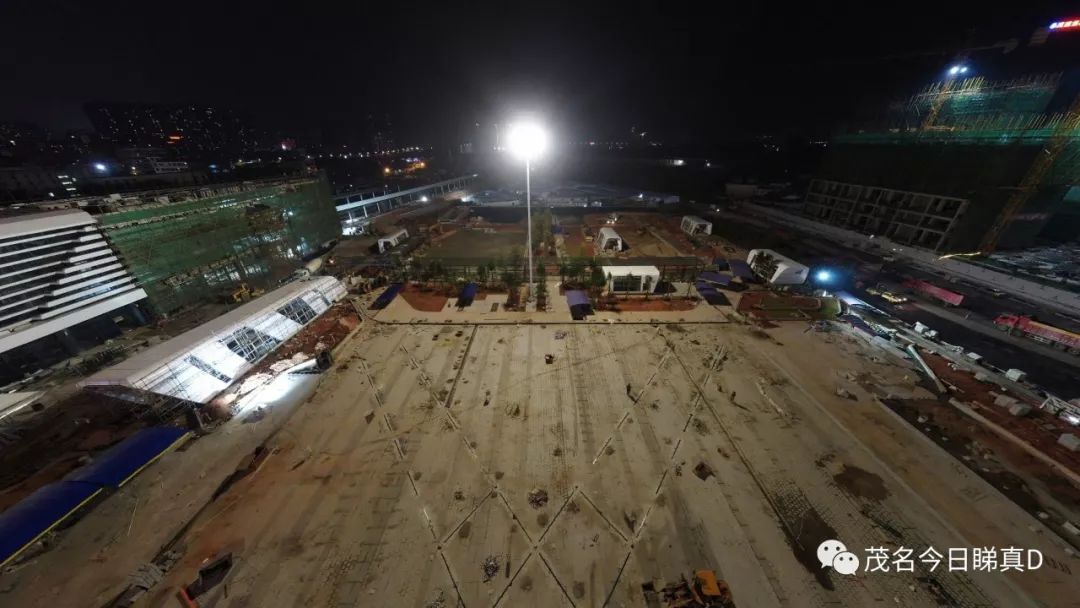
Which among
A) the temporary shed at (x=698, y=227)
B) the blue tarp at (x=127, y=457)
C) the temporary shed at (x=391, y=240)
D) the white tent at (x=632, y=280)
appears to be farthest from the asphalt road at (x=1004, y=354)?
the temporary shed at (x=391, y=240)

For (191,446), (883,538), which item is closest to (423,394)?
(191,446)

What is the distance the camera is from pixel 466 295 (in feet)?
120

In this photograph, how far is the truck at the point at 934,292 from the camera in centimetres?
3475

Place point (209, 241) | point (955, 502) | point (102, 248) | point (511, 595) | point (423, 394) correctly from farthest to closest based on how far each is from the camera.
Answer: point (209, 241), point (102, 248), point (423, 394), point (955, 502), point (511, 595)

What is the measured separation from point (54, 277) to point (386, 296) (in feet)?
76.9

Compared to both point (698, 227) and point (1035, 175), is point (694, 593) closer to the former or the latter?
point (698, 227)

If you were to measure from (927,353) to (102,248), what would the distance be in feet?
224

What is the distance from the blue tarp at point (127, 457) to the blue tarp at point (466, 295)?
21.9m

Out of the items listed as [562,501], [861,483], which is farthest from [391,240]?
[861,483]

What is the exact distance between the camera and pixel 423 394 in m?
24.0

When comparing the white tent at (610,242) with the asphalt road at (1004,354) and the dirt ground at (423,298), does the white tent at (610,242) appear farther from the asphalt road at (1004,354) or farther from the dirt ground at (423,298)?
the asphalt road at (1004,354)

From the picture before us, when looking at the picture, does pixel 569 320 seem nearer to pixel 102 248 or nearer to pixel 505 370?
pixel 505 370

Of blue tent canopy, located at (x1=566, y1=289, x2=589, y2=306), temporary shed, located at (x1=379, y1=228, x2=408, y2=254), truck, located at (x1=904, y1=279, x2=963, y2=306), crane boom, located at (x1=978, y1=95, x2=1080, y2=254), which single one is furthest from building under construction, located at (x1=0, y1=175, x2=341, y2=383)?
crane boom, located at (x1=978, y1=95, x2=1080, y2=254)

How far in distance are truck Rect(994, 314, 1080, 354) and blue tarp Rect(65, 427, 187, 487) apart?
208 ft
